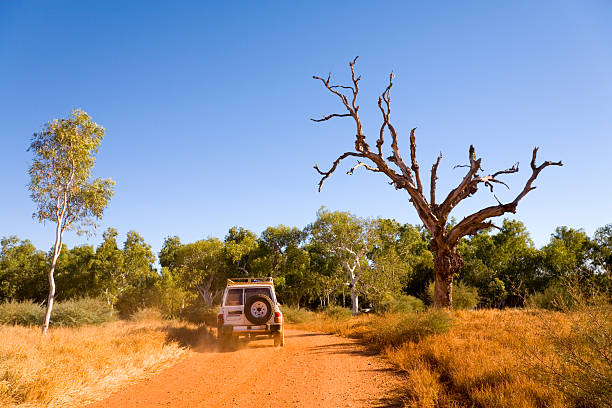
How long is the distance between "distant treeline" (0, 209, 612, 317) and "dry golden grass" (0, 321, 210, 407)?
27.4 m

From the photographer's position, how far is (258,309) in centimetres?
1178

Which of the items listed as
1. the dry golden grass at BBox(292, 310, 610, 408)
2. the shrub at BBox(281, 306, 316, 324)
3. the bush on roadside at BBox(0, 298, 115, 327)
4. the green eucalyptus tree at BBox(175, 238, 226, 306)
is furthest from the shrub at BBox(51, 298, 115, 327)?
the green eucalyptus tree at BBox(175, 238, 226, 306)

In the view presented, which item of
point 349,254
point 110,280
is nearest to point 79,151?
point 349,254

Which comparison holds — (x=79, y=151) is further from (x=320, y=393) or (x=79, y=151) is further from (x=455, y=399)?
(x=455, y=399)

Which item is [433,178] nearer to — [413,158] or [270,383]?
[413,158]

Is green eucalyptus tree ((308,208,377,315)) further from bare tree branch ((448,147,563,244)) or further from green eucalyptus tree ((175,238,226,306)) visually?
bare tree branch ((448,147,563,244))

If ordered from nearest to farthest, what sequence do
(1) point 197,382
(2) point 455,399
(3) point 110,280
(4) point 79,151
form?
(2) point 455,399, (1) point 197,382, (4) point 79,151, (3) point 110,280

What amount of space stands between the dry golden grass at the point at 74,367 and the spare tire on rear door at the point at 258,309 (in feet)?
7.26

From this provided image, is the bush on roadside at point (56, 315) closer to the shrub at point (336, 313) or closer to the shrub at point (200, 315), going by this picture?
the shrub at point (200, 315)

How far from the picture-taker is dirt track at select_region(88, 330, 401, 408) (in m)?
5.91

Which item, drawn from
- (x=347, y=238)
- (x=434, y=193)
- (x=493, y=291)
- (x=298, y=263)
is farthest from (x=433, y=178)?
(x=493, y=291)

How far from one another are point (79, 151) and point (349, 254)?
26.3 metres

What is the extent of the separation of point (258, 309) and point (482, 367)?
7.18 m

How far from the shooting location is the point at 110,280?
42.4 m
